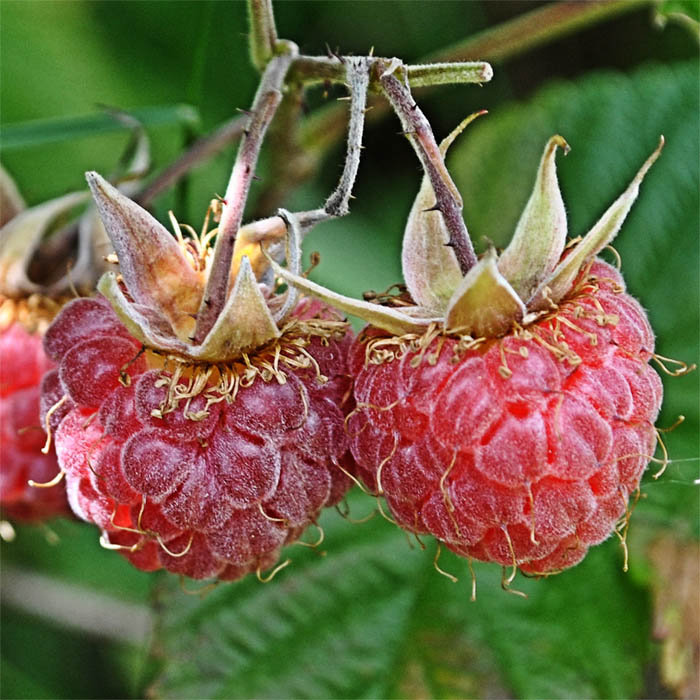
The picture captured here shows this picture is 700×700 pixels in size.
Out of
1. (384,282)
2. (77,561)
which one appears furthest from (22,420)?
(77,561)

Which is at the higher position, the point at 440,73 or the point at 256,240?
the point at 440,73

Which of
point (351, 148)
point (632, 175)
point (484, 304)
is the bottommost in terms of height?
point (632, 175)

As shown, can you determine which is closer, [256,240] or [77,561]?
[256,240]

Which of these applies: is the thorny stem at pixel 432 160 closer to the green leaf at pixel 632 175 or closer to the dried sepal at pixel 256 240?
the dried sepal at pixel 256 240

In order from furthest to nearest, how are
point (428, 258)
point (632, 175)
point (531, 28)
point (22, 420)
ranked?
point (632, 175) < point (531, 28) < point (22, 420) < point (428, 258)

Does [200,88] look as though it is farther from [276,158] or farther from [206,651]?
[206,651]

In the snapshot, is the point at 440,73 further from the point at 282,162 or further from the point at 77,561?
A: the point at 77,561

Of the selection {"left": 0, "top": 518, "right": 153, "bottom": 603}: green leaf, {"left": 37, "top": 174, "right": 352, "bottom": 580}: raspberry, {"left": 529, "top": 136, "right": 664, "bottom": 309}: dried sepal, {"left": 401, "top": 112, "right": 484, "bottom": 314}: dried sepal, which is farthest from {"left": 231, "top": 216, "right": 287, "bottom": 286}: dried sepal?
{"left": 0, "top": 518, "right": 153, "bottom": 603}: green leaf

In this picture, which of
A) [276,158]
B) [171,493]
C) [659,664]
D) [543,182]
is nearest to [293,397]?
[171,493]

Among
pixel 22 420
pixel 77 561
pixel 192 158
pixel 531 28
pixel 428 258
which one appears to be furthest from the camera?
pixel 77 561
